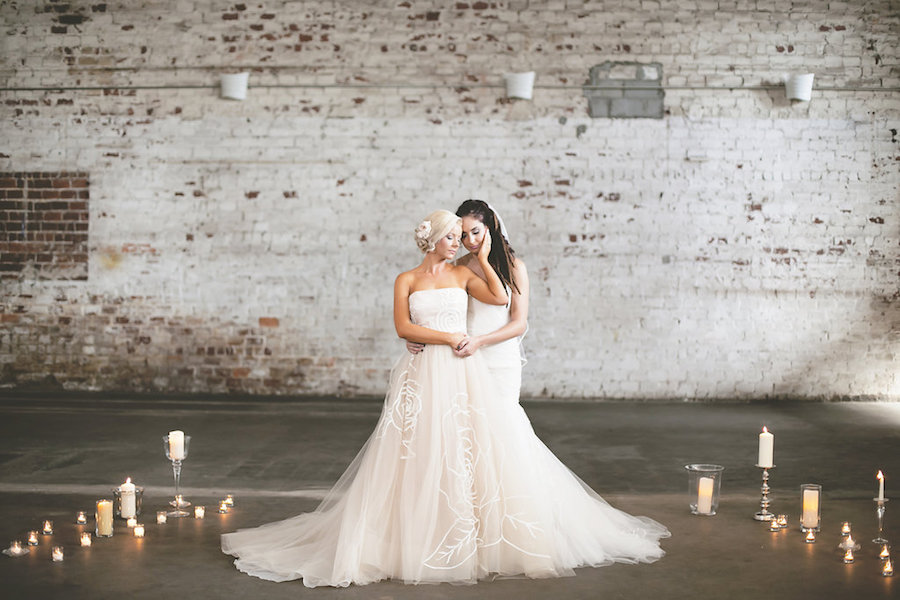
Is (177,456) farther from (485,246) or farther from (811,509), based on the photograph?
(811,509)

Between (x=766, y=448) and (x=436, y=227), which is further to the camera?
(x=766, y=448)

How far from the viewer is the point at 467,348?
3.67m

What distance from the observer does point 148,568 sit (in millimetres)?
3551

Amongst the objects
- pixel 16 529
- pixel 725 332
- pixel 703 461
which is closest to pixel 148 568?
pixel 16 529

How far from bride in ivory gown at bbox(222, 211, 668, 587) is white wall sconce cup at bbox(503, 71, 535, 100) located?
4.35m

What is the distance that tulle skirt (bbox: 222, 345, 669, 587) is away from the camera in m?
3.41

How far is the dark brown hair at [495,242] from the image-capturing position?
4152mm

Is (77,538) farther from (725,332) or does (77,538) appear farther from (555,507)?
(725,332)

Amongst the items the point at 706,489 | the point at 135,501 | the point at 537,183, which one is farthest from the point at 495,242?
the point at 537,183

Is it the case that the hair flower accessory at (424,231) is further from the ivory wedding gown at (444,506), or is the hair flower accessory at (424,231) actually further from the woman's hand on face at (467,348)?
the woman's hand on face at (467,348)

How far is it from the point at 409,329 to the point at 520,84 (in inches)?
185

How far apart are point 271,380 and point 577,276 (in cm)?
281

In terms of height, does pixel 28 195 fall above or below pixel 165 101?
below

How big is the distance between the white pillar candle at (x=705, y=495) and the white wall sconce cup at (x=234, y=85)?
5442 millimetres
